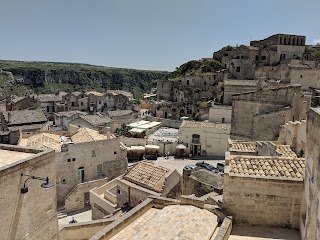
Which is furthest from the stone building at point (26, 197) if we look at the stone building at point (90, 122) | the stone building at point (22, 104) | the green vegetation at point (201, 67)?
the stone building at point (22, 104)

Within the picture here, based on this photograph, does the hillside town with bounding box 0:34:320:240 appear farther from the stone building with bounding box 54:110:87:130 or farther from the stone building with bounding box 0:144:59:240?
the stone building with bounding box 54:110:87:130

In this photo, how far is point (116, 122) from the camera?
1951 inches

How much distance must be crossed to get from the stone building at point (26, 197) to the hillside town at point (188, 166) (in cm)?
4

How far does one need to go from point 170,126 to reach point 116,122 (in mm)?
9507

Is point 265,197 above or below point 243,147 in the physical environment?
above

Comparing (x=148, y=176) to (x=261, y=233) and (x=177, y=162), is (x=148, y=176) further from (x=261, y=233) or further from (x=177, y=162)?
(x=177, y=162)

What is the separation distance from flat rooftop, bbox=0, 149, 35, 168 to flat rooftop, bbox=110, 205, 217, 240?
Answer: 4.55 meters

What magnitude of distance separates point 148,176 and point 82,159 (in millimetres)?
9481

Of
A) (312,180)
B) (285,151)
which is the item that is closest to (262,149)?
(285,151)

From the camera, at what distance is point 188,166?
26.3m

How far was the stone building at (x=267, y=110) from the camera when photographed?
22.1m

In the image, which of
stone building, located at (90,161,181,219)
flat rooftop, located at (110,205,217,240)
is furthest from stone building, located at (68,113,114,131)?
flat rooftop, located at (110,205,217,240)

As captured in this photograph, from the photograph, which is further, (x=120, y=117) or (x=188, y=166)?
(x=120, y=117)

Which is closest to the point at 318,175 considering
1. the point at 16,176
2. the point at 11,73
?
the point at 16,176
